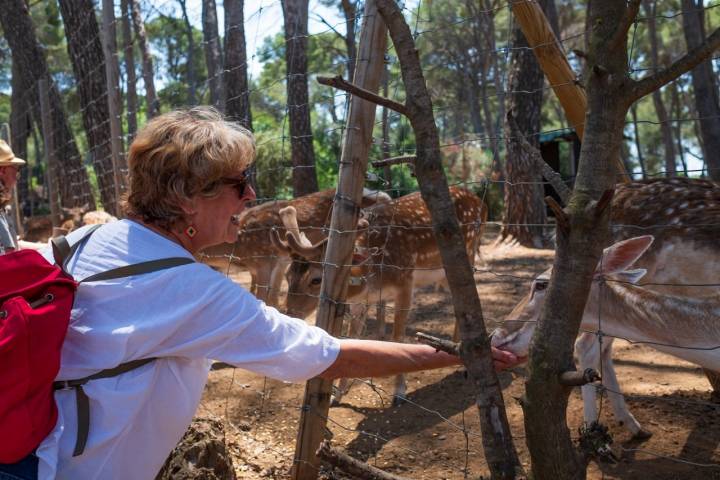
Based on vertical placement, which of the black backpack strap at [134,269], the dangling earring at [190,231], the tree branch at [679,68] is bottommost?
the black backpack strap at [134,269]

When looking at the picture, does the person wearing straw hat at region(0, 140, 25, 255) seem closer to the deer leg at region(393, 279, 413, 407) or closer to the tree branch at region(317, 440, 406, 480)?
the deer leg at region(393, 279, 413, 407)

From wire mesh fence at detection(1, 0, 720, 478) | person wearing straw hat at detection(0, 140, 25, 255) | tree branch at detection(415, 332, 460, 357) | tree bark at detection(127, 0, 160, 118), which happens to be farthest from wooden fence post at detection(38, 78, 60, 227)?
tree branch at detection(415, 332, 460, 357)

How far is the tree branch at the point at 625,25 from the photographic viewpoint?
1683 millimetres

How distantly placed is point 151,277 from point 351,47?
2044cm

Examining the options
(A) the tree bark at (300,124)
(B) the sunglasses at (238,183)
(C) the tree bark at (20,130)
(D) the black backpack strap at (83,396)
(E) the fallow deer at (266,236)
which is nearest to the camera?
(D) the black backpack strap at (83,396)

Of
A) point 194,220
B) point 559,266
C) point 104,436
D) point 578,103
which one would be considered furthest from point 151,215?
point 578,103

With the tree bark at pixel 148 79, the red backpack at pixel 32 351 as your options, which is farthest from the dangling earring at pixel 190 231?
the tree bark at pixel 148 79

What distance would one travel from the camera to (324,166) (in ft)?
69.8

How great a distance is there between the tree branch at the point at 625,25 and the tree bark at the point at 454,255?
546 millimetres

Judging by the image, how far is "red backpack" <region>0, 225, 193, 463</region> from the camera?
1739 mm

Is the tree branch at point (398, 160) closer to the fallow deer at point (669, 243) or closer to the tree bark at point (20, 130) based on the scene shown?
the fallow deer at point (669, 243)

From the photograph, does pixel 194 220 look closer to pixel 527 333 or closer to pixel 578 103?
pixel 527 333

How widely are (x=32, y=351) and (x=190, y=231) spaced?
0.61 metres

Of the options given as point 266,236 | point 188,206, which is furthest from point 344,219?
point 266,236
